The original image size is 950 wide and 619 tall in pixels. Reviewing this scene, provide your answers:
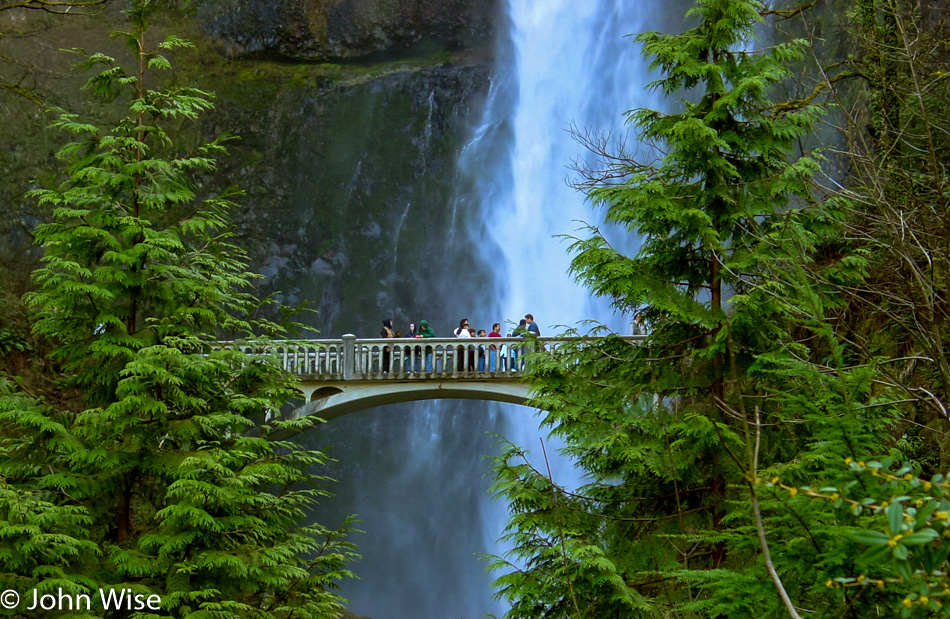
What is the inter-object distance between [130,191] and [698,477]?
21.6ft

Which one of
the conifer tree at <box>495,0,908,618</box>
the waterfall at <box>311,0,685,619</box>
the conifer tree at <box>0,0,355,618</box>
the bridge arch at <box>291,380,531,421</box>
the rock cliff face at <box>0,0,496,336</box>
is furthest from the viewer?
the rock cliff face at <box>0,0,496,336</box>

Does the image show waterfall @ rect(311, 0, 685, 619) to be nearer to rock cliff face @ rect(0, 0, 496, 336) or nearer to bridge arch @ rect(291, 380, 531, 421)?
rock cliff face @ rect(0, 0, 496, 336)

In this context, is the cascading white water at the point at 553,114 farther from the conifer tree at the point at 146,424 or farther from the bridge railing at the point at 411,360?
the conifer tree at the point at 146,424

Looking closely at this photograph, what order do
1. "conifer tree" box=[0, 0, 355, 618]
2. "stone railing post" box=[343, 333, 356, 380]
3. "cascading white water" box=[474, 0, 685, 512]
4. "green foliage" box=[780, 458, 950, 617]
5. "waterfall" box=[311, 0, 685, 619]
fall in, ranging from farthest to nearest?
"cascading white water" box=[474, 0, 685, 512], "waterfall" box=[311, 0, 685, 619], "stone railing post" box=[343, 333, 356, 380], "conifer tree" box=[0, 0, 355, 618], "green foliage" box=[780, 458, 950, 617]

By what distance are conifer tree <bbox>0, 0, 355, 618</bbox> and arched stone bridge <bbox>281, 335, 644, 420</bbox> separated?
7069mm

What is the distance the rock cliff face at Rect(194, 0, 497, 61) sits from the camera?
3155cm

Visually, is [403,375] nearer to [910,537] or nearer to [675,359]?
[675,359]

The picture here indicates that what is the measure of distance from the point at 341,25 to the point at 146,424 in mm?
25322

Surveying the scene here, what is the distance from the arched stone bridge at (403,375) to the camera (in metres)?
17.6

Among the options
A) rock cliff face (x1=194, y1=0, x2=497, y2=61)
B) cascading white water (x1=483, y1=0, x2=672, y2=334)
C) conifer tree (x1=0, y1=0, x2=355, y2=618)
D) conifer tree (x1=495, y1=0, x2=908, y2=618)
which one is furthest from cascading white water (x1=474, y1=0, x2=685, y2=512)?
conifer tree (x1=0, y1=0, x2=355, y2=618)

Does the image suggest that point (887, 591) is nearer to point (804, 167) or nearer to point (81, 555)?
point (804, 167)

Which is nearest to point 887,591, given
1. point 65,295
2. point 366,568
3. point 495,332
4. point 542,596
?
point 542,596

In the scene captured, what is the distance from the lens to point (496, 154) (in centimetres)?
3359

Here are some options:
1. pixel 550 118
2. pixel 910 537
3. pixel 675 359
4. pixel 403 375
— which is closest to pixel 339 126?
pixel 550 118
